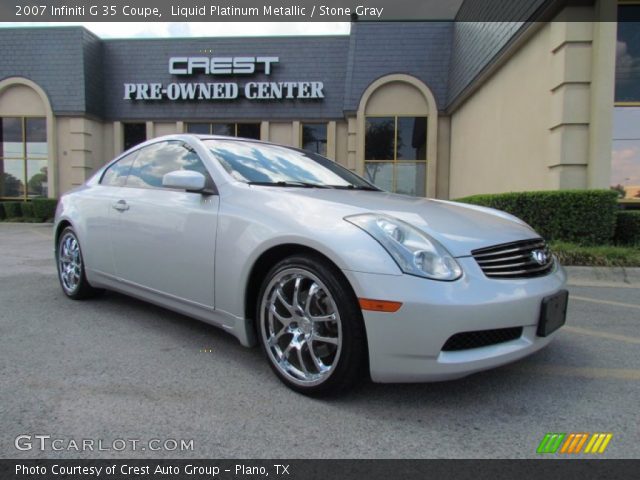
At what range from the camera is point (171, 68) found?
622 inches

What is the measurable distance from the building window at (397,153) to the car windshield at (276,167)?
11.1 meters

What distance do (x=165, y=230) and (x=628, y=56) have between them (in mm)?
8072

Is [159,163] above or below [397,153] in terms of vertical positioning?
below

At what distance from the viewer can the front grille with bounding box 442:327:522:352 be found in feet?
6.81

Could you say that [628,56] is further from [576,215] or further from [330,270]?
[330,270]

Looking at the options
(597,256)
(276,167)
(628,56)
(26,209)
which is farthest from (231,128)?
(276,167)

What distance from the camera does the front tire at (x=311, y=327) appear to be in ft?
7.06

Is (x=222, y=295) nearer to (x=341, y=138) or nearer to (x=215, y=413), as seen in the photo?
(x=215, y=413)

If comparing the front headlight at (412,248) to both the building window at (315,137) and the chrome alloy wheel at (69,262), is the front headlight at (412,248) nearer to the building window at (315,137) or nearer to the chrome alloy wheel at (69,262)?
the chrome alloy wheel at (69,262)

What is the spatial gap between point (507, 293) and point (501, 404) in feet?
1.91

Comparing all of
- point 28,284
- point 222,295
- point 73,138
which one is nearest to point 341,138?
point 73,138

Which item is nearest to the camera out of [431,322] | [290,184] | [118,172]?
[431,322]

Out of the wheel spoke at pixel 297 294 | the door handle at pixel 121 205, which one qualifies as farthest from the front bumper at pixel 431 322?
the door handle at pixel 121 205

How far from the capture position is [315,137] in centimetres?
1566
